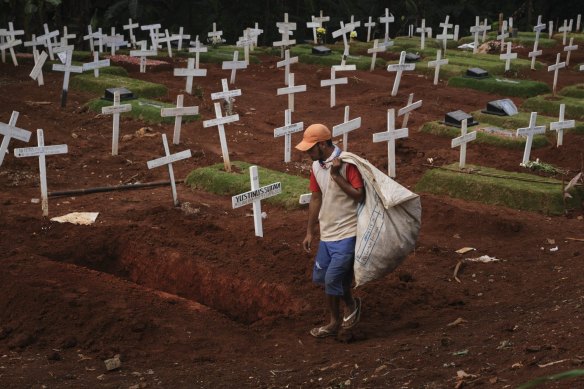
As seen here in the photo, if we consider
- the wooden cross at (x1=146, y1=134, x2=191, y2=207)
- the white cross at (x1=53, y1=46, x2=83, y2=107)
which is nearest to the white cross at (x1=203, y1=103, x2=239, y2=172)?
the wooden cross at (x1=146, y1=134, x2=191, y2=207)

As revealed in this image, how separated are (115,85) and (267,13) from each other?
16148 mm

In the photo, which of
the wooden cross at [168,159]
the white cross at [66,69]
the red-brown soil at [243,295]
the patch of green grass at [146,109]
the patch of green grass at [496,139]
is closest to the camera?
the red-brown soil at [243,295]

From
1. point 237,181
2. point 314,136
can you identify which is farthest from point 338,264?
point 237,181

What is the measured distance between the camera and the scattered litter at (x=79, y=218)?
12.3m

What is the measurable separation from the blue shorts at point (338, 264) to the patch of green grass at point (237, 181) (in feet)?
16.8

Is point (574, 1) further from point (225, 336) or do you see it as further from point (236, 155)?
point (225, 336)

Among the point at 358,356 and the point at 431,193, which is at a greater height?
the point at 358,356

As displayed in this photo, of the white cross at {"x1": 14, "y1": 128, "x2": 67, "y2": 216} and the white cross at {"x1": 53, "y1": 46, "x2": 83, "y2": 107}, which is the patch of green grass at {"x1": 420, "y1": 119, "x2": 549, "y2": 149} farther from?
the white cross at {"x1": 14, "y1": 128, "x2": 67, "y2": 216}

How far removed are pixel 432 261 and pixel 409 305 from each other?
2.00 m

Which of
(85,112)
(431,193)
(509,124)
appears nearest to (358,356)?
(431,193)

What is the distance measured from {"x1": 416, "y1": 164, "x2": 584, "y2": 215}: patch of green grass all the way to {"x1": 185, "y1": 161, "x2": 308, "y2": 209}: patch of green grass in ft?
6.10

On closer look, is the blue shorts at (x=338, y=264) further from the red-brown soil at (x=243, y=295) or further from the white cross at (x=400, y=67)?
the white cross at (x=400, y=67)

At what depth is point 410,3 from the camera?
37344mm

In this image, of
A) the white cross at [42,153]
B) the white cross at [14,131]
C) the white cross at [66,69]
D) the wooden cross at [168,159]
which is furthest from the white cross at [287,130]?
the white cross at [66,69]
